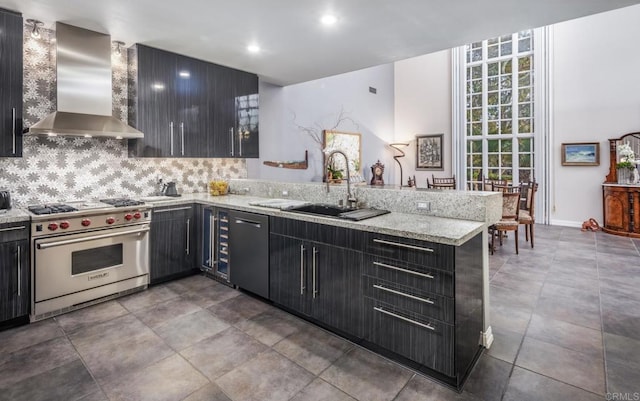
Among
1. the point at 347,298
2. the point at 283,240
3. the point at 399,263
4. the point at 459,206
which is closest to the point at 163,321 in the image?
the point at 283,240

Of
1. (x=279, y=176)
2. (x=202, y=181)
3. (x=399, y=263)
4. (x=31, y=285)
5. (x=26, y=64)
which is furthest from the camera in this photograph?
(x=279, y=176)

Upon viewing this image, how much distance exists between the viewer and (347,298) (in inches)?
95.3

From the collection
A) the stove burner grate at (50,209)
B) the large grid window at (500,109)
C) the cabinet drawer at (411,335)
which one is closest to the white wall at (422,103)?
the large grid window at (500,109)

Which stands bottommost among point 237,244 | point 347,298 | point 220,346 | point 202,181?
point 220,346

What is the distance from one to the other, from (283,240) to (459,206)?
143 cm

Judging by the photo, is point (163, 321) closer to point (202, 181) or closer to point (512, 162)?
point (202, 181)

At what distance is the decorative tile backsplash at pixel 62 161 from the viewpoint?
3.12 meters

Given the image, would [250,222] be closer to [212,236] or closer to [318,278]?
[212,236]

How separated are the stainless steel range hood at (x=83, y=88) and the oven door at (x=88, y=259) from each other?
951mm

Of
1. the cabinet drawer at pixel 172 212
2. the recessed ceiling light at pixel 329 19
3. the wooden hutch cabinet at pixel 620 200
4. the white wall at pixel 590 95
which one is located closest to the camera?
the recessed ceiling light at pixel 329 19

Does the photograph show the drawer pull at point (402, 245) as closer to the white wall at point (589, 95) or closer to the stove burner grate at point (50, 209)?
the stove burner grate at point (50, 209)

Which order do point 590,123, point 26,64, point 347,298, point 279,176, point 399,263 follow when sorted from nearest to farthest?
point 399,263 < point 347,298 < point 26,64 < point 279,176 < point 590,123

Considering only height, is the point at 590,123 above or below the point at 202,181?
above

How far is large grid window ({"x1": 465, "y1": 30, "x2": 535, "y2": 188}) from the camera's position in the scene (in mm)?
7312
